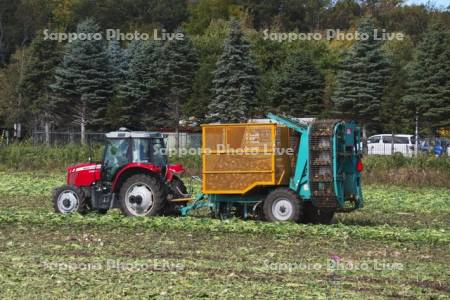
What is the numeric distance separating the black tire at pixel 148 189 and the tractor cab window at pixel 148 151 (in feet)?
1.67

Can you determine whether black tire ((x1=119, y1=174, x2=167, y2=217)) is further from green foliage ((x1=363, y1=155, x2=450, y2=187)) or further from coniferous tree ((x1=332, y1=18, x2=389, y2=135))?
coniferous tree ((x1=332, y1=18, x2=389, y2=135))

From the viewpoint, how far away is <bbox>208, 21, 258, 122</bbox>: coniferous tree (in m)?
48.7

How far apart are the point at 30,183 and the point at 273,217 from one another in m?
16.7

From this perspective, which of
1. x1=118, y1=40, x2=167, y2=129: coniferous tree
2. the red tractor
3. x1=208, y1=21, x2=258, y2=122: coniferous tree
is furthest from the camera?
x1=118, y1=40, x2=167, y2=129: coniferous tree

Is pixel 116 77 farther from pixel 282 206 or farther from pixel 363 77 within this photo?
pixel 282 206

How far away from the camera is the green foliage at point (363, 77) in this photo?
49.8 metres

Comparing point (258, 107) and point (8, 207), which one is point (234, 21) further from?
point (8, 207)

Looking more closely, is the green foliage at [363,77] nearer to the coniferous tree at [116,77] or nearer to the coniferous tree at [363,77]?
the coniferous tree at [363,77]

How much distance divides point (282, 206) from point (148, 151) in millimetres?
3635

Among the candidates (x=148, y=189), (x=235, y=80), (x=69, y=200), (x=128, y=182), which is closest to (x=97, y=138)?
(x=235, y=80)

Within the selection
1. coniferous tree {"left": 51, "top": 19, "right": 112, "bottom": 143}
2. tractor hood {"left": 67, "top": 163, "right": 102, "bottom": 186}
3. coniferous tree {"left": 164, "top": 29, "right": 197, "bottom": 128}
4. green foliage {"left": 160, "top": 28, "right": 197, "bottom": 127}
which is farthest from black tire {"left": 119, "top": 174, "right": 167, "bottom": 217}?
green foliage {"left": 160, "top": 28, "right": 197, "bottom": 127}

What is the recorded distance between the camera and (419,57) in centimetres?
4909

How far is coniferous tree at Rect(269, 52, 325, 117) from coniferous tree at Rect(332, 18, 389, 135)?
217cm

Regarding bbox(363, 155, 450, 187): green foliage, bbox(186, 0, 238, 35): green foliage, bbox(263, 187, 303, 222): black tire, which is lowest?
bbox(263, 187, 303, 222): black tire
